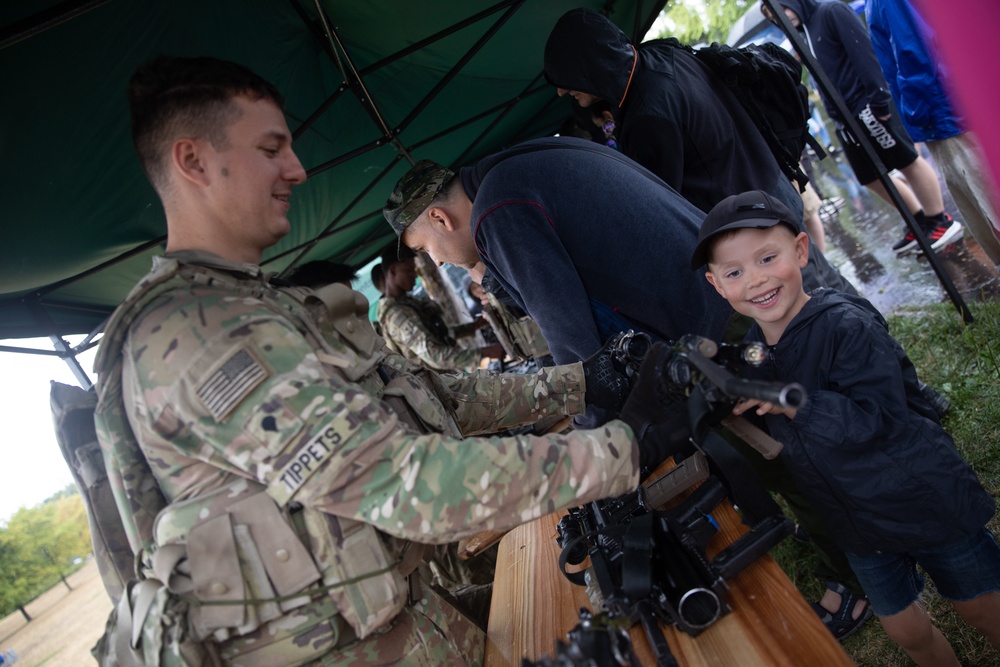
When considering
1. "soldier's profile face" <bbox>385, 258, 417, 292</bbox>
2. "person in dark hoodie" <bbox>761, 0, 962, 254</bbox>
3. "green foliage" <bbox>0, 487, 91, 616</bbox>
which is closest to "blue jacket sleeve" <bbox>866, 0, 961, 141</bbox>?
"person in dark hoodie" <bbox>761, 0, 962, 254</bbox>

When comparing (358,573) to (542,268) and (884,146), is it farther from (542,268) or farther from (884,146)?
(884,146)

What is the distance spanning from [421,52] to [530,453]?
11.5ft

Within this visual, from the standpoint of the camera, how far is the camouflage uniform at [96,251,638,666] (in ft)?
4.09

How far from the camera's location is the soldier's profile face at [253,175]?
1.58 m

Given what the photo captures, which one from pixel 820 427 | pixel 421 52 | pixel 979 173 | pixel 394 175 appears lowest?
pixel 979 173

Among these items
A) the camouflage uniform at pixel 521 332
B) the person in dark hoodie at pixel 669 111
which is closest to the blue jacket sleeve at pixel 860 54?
the person in dark hoodie at pixel 669 111

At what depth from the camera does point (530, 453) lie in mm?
1355

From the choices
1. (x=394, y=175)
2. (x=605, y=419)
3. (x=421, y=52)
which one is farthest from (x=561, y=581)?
(x=394, y=175)

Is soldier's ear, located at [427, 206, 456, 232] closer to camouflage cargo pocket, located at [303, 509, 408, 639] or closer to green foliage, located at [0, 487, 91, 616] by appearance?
camouflage cargo pocket, located at [303, 509, 408, 639]

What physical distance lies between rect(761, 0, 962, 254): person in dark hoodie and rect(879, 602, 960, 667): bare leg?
11.3 feet

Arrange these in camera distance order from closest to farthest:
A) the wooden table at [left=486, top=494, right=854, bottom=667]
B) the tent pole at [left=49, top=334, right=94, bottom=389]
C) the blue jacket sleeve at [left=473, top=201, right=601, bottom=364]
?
1. the wooden table at [left=486, top=494, right=854, bottom=667]
2. the blue jacket sleeve at [left=473, top=201, right=601, bottom=364]
3. the tent pole at [left=49, top=334, right=94, bottom=389]

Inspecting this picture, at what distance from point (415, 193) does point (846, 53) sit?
363 cm

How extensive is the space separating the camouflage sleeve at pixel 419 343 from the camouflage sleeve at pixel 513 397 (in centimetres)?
323

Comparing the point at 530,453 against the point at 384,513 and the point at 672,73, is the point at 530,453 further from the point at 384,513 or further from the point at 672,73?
the point at 672,73
